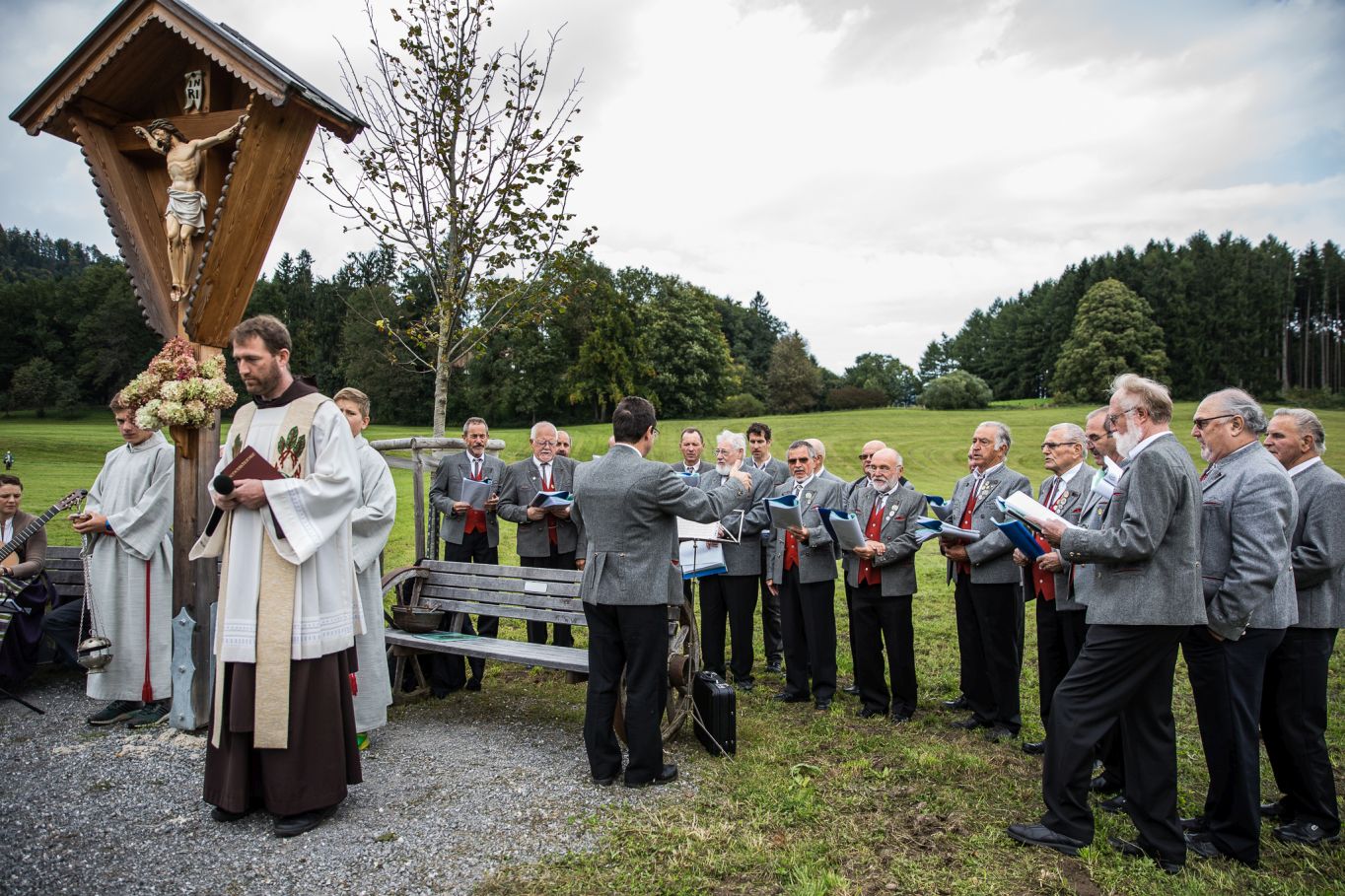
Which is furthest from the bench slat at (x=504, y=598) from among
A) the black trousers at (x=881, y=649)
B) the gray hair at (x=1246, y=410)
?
the gray hair at (x=1246, y=410)

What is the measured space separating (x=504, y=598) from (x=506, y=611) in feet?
0.45

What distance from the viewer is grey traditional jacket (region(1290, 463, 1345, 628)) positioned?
14.0ft

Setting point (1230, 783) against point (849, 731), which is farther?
point (849, 731)

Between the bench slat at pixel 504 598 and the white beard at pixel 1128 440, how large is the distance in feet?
12.7

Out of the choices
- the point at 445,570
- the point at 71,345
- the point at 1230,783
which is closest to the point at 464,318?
the point at 445,570

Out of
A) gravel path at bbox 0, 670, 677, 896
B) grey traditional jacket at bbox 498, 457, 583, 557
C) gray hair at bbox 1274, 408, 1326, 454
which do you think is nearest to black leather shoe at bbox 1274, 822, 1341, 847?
gray hair at bbox 1274, 408, 1326, 454

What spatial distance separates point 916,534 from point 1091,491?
1.33 metres

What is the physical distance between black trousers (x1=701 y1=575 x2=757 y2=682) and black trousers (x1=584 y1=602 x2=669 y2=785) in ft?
8.33

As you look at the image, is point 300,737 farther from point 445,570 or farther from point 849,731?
point 849,731

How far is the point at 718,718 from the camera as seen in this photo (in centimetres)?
523

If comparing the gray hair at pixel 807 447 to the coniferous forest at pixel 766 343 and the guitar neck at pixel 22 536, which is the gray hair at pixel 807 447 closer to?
the guitar neck at pixel 22 536

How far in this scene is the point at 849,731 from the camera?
581cm

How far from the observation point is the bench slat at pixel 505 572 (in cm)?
620

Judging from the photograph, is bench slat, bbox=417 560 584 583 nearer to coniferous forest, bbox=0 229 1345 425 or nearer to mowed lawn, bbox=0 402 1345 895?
mowed lawn, bbox=0 402 1345 895
